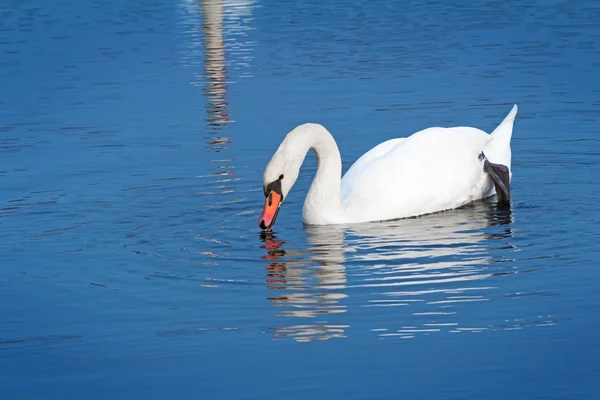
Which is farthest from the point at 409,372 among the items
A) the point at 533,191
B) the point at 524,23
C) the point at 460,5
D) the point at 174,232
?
the point at 460,5

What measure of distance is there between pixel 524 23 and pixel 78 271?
1783 cm

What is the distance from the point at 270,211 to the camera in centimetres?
1112

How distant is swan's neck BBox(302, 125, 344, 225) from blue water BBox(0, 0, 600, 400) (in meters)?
0.16

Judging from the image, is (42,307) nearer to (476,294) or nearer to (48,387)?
(48,387)

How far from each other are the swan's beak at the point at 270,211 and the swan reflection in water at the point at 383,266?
0.47 feet

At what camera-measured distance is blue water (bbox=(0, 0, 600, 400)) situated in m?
7.58

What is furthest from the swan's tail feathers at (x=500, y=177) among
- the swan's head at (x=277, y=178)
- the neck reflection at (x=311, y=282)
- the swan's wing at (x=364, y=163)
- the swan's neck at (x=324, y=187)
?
the swan's head at (x=277, y=178)

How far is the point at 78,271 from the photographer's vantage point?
10.1 meters

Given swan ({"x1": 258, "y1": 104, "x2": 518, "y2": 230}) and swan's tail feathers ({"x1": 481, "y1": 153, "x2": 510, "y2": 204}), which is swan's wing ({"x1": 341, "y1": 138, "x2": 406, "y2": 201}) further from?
swan's tail feathers ({"x1": 481, "y1": 153, "x2": 510, "y2": 204})

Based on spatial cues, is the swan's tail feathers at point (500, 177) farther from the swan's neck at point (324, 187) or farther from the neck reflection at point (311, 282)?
the neck reflection at point (311, 282)

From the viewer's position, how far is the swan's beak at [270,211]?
1107 cm

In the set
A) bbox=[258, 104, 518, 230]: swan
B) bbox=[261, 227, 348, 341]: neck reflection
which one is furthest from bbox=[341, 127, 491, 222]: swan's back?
bbox=[261, 227, 348, 341]: neck reflection

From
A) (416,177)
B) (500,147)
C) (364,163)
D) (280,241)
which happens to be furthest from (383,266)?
(500,147)

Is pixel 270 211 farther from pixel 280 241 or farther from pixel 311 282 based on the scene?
pixel 311 282
